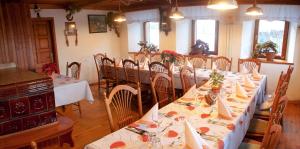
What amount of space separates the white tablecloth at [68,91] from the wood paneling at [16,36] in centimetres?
95

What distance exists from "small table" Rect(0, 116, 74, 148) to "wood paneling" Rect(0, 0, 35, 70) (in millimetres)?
1731

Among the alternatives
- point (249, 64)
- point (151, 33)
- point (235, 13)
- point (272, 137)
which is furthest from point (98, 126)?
point (151, 33)

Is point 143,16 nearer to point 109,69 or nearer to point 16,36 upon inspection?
point 109,69

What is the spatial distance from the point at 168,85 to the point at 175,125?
A: 1.32 meters

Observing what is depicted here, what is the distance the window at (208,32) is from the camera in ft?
18.9

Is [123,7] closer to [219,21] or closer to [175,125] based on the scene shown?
[219,21]

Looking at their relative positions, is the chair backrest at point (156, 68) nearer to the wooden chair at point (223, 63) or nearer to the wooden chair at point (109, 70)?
the wooden chair at point (109, 70)

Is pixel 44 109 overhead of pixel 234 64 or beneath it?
beneath

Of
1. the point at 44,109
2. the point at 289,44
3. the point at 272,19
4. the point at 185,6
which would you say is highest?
the point at 185,6

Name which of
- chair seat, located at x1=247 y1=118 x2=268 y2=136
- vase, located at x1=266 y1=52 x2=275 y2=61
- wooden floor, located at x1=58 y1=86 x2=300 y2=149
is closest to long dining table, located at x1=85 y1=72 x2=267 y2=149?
chair seat, located at x1=247 y1=118 x2=268 y2=136

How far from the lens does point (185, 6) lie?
5.61 metres

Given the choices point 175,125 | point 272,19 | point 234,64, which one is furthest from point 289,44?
point 175,125

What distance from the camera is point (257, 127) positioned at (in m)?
2.69

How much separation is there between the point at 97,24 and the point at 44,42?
155cm
